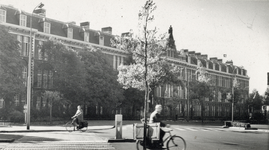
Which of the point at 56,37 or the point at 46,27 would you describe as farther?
the point at 46,27

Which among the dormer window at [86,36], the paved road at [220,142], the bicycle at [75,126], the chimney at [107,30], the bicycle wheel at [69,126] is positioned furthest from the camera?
the chimney at [107,30]

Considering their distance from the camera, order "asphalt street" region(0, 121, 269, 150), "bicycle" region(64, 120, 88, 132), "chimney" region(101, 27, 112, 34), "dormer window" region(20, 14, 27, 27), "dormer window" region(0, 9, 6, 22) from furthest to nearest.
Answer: "chimney" region(101, 27, 112, 34) < "dormer window" region(20, 14, 27, 27) < "dormer window" region(0, 9, 6, 22) < "bicycle" region(64, 120, 88, 132) < "asphalt street" region(0, 121, 269, 150)

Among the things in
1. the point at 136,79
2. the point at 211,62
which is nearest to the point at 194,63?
the point at 211,62

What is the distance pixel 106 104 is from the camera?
1869 inches

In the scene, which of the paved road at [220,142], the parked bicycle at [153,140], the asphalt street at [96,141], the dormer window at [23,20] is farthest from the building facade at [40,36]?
the parked bicycle at [153,140]

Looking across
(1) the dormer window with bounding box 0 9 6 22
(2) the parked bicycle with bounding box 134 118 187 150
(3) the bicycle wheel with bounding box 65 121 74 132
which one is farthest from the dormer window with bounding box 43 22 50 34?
(2) the parked bicycle with bounding box 134 118 187 150

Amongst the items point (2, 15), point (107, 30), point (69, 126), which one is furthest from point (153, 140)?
point (107, 30)

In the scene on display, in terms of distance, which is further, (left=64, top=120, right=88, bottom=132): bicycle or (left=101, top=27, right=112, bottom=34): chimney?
(left=101, top=27, right=112, bottom=34): chimney

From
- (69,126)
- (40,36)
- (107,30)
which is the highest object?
(107,30)

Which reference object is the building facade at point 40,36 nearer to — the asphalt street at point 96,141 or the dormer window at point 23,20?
the dormer window at point 23,20

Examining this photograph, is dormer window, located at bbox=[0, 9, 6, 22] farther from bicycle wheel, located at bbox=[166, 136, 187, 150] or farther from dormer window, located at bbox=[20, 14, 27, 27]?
bicycle wheel, located at bbox=[166, 136, 187, 150]

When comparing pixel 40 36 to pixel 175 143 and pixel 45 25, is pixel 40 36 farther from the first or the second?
pixel 175 143

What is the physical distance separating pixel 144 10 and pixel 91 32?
143ft

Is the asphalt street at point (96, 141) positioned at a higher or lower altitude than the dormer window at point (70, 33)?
lower
